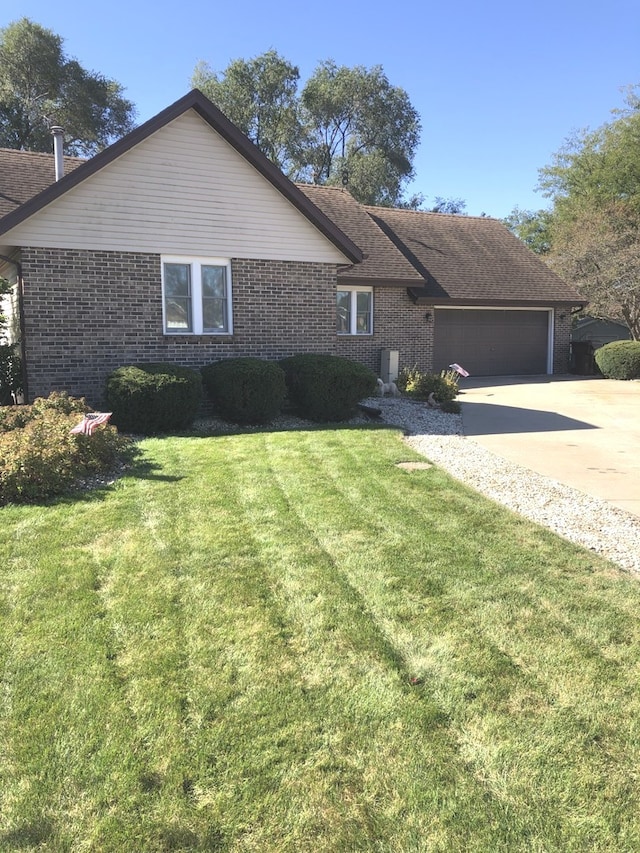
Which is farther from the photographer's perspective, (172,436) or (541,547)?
(172,436)

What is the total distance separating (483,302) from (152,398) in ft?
42.8

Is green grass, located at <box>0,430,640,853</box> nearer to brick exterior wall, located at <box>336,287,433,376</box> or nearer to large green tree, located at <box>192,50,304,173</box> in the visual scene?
brick exterior wall, located at <box>336,287,433,376</box>

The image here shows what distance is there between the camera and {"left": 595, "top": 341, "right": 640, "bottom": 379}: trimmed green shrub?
19.4 meters

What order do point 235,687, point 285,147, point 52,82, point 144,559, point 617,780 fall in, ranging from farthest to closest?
point 285,147 → point 52,82 → point 144,559 → point 235,687 → point 617,780

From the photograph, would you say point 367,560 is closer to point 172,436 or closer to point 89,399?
point 172,436

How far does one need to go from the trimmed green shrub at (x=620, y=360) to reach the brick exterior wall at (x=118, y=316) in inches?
467

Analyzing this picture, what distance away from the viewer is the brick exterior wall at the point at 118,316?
1045cm

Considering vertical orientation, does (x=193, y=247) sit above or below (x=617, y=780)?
above

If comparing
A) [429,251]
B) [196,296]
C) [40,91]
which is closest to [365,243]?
[429,251]

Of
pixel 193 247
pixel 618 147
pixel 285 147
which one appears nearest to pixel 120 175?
pixel 193 247

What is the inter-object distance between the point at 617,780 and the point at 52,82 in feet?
129

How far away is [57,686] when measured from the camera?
120 inches

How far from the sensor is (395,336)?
57.1 feet

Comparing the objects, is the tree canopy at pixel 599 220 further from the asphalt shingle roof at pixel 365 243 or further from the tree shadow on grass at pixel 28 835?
the tree shadow on grass at pixel 28 835
